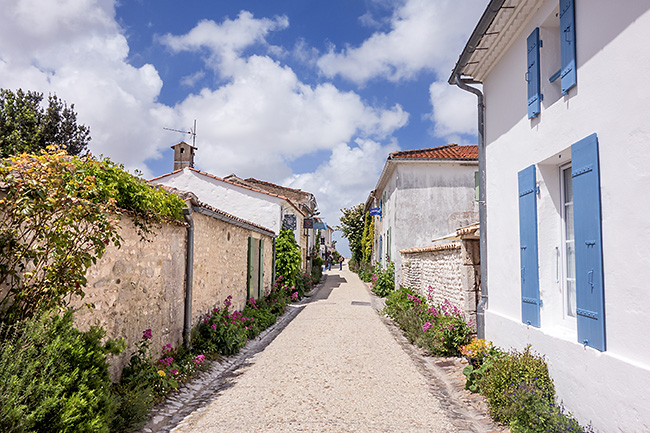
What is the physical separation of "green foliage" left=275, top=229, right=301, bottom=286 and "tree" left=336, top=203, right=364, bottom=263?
1839 centimetres

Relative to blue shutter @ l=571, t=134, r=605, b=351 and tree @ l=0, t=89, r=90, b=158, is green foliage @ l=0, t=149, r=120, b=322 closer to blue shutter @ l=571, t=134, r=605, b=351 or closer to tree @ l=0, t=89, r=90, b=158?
blue shutter @ l=571, t=134, r=605, b=351

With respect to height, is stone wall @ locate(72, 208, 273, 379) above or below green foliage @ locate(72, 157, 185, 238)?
below

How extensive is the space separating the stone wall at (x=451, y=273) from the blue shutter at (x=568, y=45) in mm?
3925

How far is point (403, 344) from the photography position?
8.63 metres

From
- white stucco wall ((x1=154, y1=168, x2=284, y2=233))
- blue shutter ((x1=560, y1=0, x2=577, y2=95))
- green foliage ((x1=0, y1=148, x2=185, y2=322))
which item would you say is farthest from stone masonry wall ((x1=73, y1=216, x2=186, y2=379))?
white stucco wall ((x1=154, y1=168, x2=284, y2=233))

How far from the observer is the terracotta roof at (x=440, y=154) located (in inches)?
630

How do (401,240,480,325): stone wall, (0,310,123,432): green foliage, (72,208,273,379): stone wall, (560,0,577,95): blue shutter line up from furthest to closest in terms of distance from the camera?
(401,240,480,325): stone wall → (72,208,273,379): stone wall → (560,0,577,95): blue shutter → (0,310,123,432): green foliage

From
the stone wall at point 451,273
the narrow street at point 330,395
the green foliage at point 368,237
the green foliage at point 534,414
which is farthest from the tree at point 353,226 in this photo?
the green foliage at point 534,414

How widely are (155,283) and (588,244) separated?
16.2ft

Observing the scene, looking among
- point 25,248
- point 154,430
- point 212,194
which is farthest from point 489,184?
point 212,194

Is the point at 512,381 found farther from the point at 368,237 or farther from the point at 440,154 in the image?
the point at 368,237

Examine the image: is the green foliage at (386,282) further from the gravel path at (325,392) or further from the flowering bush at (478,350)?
the flowering bush at (478,350)

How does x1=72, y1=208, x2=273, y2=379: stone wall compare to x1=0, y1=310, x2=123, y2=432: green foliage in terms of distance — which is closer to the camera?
x1=0, y1=310, x2=123, y2=432: green foliage

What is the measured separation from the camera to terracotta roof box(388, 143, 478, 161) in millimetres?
16000
